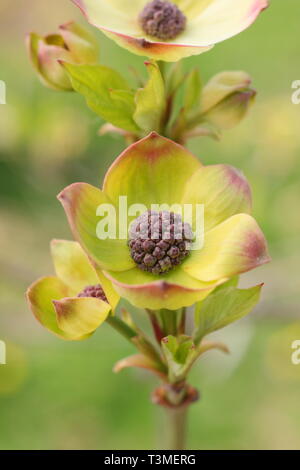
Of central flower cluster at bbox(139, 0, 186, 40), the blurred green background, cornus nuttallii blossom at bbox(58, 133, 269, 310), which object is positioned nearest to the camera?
cornus nuttallii blossom at bbox(58, 133, 269, 310)

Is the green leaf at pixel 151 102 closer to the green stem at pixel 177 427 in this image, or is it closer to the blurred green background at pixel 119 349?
the green stem at pixel 177 427

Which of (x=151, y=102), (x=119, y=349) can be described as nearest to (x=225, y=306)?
(x=151, y=102)

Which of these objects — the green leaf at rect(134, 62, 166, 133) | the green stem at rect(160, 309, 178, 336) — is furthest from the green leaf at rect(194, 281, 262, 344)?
the green leaf at rect(134, 62, 166, 133)

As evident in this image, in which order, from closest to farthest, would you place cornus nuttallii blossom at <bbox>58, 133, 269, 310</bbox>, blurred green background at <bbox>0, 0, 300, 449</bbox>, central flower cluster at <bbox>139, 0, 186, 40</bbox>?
1. cornus nuttallii blossom at <bbox>58, 133, 269, 310</bbox>
2. central flower cluster at <bbox>139, 0, 186, 40</bbox>
3. blurred green background at <bbox>0, 0, 300, 449</bbox>

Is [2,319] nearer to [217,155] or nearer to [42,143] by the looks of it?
[42,143]

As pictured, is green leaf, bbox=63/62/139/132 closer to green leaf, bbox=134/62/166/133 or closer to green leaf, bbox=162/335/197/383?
green leaf, bbox=134/62/166/133

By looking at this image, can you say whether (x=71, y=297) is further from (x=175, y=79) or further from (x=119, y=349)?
(x=119, y=349)

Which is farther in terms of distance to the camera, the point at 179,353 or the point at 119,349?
the point at 119,349
